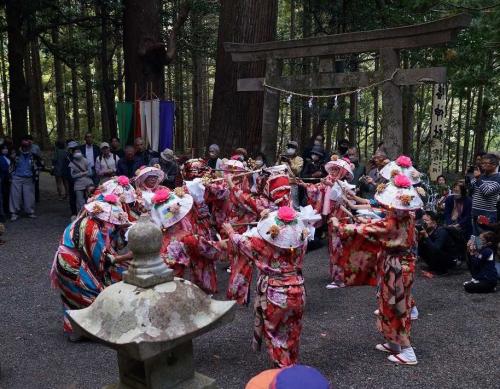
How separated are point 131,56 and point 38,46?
9335 millimetres

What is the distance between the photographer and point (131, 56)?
12945mm

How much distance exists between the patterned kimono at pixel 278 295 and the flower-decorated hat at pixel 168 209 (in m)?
0.96

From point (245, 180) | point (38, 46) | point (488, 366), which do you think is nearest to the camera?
point (488, 366)

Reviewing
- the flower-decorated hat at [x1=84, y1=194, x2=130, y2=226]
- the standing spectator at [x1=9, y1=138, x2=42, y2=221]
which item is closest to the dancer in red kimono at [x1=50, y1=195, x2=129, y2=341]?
the flower-decorated hat at [x1=84, y1=194, x2=130, y2=226]

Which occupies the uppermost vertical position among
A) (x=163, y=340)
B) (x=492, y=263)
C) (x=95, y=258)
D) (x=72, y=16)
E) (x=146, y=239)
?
(x=72, y=16)

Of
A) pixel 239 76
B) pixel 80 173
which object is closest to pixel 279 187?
pixel 80 173

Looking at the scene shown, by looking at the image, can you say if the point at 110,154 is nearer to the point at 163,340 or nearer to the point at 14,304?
the point at 14,304

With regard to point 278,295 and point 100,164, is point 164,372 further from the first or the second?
point 100,164

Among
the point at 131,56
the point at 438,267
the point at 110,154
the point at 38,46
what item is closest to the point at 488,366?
the point at 438,267

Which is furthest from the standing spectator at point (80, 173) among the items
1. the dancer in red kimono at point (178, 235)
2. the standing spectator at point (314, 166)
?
the dancer in red kimono at point (178, 235)

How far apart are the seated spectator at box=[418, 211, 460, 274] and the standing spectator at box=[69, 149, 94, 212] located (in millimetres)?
6825

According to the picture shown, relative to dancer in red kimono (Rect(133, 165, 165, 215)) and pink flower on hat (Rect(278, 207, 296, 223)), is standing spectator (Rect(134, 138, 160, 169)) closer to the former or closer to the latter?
dancer in red kimono (Rect(133, 165, 165, 215))

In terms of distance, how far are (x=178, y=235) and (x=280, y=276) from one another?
1.46 metres

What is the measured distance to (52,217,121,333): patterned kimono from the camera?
5.04 m
